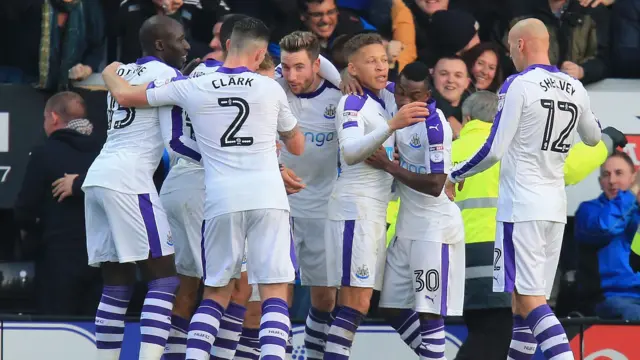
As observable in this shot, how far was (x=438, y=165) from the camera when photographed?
29.6 feet

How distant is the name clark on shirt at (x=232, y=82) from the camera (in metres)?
8.56

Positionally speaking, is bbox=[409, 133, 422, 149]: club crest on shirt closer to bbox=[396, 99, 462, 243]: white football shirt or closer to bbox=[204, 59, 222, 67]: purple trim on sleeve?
bbox=[396, 99, 462, 243]: white football shirt

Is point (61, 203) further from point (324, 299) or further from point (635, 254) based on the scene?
point (635, 254)

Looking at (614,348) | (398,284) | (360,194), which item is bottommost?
(614,348)

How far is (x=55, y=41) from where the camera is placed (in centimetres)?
1137

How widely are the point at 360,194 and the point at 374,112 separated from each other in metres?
0.54

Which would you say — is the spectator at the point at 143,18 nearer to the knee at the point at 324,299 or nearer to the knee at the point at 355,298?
the knee at the point at 324,299

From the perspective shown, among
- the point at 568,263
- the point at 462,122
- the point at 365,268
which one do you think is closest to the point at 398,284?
the point at 365,268

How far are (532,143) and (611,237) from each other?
2.13 m

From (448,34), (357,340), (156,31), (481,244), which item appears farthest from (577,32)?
(156,31)

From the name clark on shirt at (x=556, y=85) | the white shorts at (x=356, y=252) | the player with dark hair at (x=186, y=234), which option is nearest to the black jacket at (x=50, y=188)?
the player with dark hair at (x=186, y=234)

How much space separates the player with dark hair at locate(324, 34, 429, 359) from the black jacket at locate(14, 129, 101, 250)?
7.30 feet

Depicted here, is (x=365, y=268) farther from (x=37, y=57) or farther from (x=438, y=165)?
(x=37, y=57)

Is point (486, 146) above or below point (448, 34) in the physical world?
below
